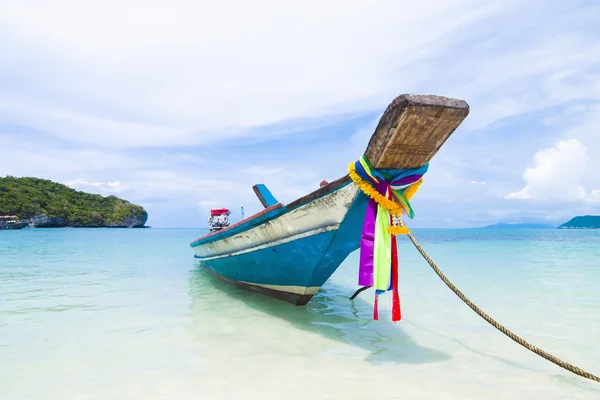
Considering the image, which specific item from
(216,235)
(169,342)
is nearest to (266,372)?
(169,342)

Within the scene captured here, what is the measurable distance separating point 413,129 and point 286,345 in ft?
8.63

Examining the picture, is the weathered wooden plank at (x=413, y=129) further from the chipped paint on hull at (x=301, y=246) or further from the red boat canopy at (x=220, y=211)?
the red boat canopy at (x=220, y=211)

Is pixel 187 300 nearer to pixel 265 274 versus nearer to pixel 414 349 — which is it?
pixel 265 274

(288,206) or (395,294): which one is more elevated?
(288,206)

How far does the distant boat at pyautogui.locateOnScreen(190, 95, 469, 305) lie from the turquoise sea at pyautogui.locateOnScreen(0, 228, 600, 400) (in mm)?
539

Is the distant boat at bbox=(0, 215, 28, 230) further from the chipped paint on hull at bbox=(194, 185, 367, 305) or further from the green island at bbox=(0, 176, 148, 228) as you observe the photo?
the chipped paint on hull at bbox=(194, 185, 367, 305)

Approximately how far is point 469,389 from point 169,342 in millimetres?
3173

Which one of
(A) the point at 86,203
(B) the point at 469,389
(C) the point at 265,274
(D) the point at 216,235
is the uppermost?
(A) the point at 86,203

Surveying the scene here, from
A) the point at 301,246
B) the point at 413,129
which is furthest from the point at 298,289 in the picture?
the point at 413,129

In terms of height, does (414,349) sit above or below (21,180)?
below

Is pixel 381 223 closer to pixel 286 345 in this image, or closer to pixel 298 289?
pixel 286 345

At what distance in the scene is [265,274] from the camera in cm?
598

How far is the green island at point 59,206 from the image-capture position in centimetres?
7981

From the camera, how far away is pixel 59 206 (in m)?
90.6
